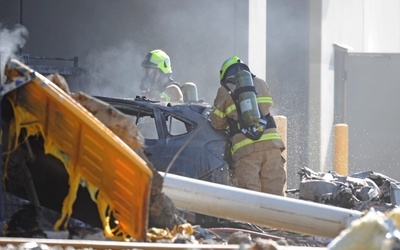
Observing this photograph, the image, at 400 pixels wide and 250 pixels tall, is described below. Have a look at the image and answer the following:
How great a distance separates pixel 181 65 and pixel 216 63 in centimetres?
71

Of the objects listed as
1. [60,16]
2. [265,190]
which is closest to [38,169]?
[265,190]

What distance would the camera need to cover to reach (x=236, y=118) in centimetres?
1020

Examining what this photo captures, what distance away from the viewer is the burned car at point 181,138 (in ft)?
32.0

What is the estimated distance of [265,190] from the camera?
34.4ft

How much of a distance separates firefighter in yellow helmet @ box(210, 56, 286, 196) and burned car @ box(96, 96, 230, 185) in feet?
0.60

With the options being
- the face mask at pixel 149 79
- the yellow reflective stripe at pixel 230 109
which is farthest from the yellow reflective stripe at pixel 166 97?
the yellow reflective stripe at pixel 230 109

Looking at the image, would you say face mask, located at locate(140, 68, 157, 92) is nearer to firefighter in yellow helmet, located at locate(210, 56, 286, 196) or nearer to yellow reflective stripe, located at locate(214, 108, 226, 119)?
firefighter in yellow helmet, located at locate(210, 56, 286, 196)

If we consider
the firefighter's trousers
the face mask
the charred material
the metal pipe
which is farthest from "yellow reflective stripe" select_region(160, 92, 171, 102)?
the metal pipe

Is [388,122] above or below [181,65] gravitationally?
below

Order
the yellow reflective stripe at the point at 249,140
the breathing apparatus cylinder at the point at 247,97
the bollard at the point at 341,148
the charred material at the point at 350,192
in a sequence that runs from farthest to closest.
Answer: the bollard at the point at 341,148 → the charred material at the point at 350,192 → the yellow reflective stripe at the point at 249,140 → the breathing apparatus cylinder at the point at 247,97

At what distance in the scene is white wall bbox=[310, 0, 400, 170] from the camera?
64.5 feet

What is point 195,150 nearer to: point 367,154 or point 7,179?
point 7,179

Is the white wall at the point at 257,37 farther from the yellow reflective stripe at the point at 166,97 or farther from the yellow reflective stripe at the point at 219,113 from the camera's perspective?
the yellow reflective stripe at the point at 219,113

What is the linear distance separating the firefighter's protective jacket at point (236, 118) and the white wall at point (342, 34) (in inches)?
362
